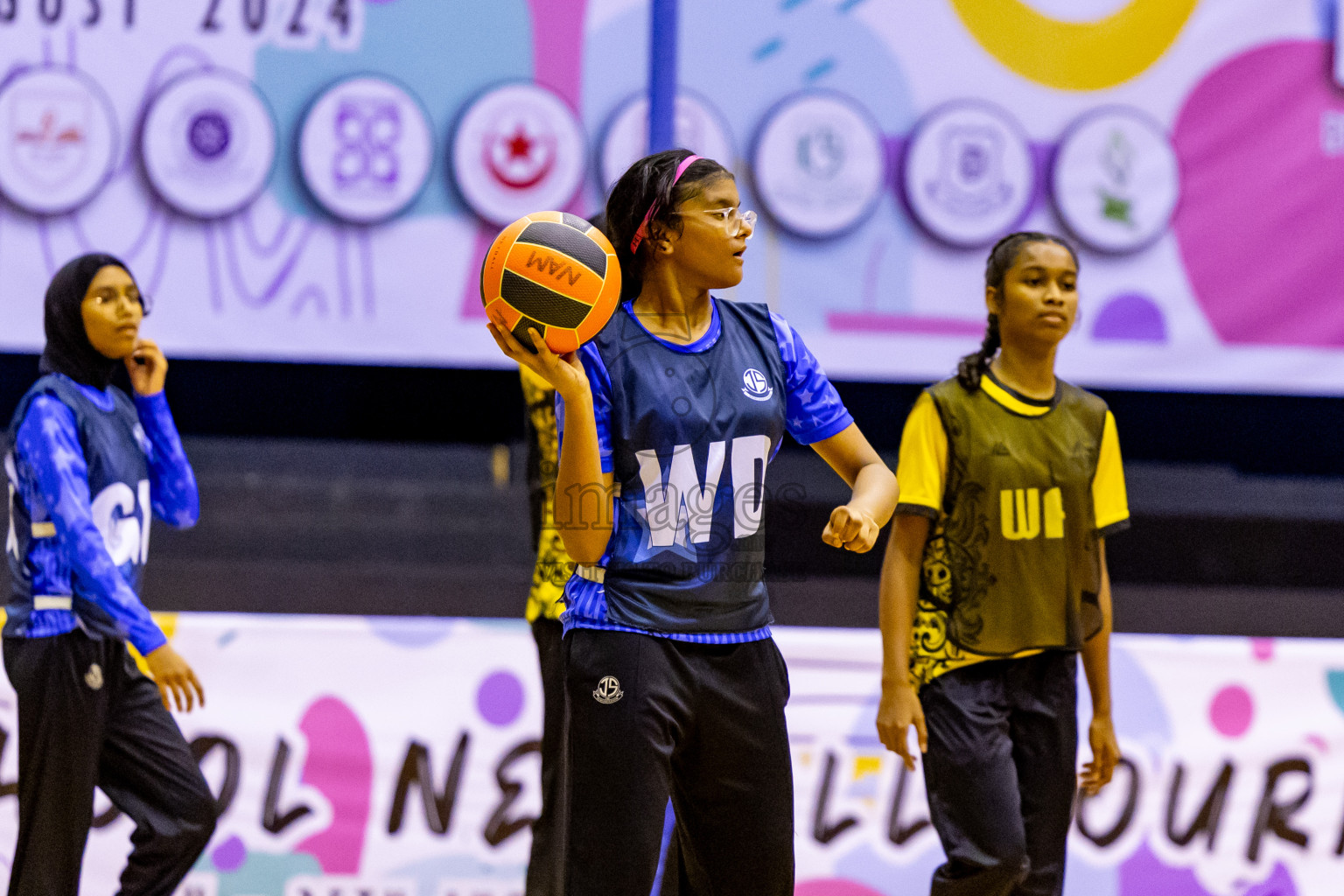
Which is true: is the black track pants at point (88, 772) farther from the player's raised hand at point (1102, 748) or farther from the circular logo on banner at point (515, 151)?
the circular logo on banner at point (515, 151)

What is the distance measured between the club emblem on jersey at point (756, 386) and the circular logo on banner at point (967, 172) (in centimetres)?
341

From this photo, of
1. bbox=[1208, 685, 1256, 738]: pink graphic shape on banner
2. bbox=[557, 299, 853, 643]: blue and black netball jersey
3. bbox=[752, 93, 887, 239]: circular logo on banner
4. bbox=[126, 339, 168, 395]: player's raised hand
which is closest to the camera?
bbox=[557, 299, 853, 643]: blue and black netball jersey

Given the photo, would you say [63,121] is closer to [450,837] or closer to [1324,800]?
[450,837]

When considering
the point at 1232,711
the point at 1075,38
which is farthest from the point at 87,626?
the point at 1075,38

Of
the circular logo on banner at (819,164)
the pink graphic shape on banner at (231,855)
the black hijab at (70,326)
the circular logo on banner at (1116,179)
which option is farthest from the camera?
the circular logo on banner at (1116,179)

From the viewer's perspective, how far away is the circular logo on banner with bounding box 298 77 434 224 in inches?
213

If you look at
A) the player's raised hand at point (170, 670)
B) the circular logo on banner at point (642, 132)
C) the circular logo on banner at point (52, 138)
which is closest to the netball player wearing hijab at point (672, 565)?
the player's raised hand at point (170, 670)

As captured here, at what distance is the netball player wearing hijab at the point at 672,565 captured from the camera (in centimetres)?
224

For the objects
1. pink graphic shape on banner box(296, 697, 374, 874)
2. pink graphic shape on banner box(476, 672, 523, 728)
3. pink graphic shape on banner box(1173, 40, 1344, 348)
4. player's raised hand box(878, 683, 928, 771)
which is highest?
pink graphic shape on banner box(1173, 40, 1344, 348)

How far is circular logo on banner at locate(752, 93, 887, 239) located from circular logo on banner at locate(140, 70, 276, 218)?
1992 millimetres

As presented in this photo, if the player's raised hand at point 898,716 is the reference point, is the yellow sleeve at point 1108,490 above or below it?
above

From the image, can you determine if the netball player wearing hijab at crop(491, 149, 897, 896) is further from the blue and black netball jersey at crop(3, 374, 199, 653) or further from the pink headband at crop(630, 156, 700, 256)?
the blue and black netball jersey at crop(3, 374, 199, 653)

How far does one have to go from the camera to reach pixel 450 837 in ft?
13.2

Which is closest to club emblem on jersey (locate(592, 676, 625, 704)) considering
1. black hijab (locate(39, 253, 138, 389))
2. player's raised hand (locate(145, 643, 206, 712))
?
player's raised hand (locate(145, 643, 206, 712))
